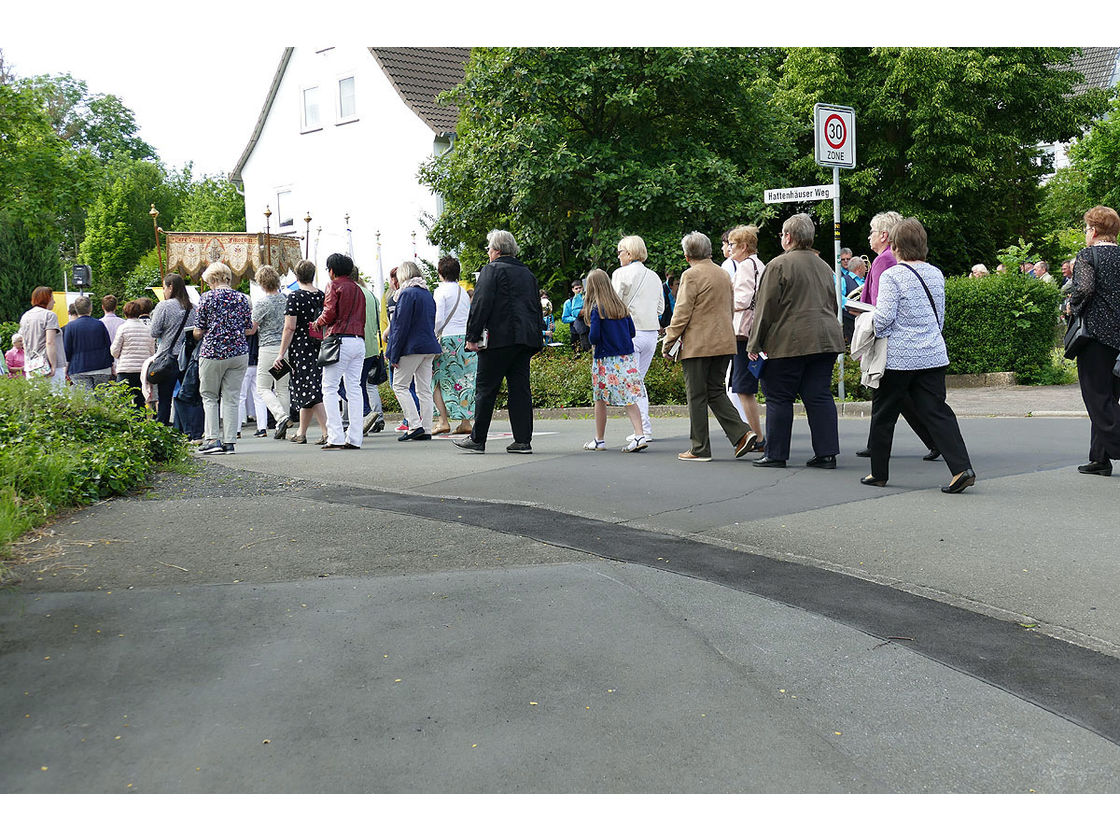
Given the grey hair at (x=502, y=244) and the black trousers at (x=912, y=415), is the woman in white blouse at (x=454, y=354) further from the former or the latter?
the black trousers at (x=912, y=415)

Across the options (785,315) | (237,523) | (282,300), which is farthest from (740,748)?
(282,300)

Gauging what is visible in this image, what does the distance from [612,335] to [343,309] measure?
9.81ft

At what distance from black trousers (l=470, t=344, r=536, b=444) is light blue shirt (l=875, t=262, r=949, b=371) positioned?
153 inches

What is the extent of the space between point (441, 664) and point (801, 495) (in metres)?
4.60

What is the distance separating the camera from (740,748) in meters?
3.71

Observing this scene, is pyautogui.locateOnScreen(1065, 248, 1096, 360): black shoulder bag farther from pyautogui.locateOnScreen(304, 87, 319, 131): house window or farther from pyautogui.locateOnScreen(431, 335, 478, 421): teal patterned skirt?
pyautogui.locateOnScreen(304, 87, 319, 131): house window

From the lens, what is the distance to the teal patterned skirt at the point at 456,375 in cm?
1350

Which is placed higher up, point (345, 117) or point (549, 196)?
point (345, 117)

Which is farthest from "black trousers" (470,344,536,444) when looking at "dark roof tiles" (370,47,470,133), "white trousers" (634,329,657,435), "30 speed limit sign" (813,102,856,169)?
"dark roof tiles" (370,47,470,133)

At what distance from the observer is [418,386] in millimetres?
13586

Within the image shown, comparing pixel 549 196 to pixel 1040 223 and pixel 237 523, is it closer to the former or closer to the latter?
pixel 237 523

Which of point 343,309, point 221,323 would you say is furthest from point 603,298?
point 221,323

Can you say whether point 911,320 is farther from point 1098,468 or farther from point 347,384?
point 347,384

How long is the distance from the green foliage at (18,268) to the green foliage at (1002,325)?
42.4 metres
